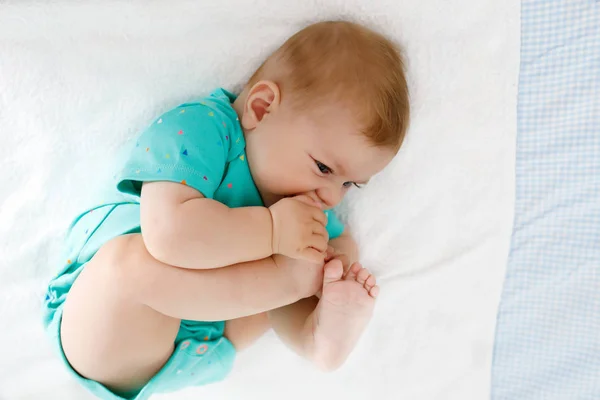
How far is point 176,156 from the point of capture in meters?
0.91

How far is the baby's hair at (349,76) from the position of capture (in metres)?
0.92

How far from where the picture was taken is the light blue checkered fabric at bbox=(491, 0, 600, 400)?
1.03 meters

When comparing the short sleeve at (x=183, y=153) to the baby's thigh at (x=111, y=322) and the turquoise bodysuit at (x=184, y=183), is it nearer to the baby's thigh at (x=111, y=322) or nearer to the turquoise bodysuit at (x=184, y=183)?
the turquoise bodysuit at (x=184, y=183)

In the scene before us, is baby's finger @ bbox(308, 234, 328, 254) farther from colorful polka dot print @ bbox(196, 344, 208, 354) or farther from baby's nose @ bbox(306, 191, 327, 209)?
colorful polka dot print @ bbox(196, 344, 208, 354)

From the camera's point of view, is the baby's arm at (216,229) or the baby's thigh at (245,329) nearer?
the baby's arm at (216,229)

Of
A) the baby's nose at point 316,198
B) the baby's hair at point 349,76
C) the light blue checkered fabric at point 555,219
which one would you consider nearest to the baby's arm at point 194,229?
the baby's nose at point 316,198

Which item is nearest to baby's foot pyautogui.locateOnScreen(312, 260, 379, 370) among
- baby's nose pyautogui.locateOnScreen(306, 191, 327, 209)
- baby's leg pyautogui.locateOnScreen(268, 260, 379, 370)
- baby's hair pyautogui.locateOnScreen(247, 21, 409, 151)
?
baby's leg pyautogui.locateOnScreen(268, 260, 379, 370)

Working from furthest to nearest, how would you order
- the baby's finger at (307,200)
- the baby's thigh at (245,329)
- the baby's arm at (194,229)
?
the baby's thigh at (245,329), the baby's finger at (307,200), the baby's arm at (194,229)

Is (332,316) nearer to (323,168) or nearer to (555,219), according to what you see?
(323,168)

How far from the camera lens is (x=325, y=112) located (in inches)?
36.4

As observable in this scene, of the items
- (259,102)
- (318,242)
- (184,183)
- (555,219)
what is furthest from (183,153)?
(555,219)

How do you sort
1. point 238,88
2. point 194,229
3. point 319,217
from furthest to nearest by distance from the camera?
1. point 238,88
2. point 319,217
3. point 194,229

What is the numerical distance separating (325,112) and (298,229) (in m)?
0.19

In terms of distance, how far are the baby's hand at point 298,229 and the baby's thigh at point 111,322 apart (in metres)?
0.22
